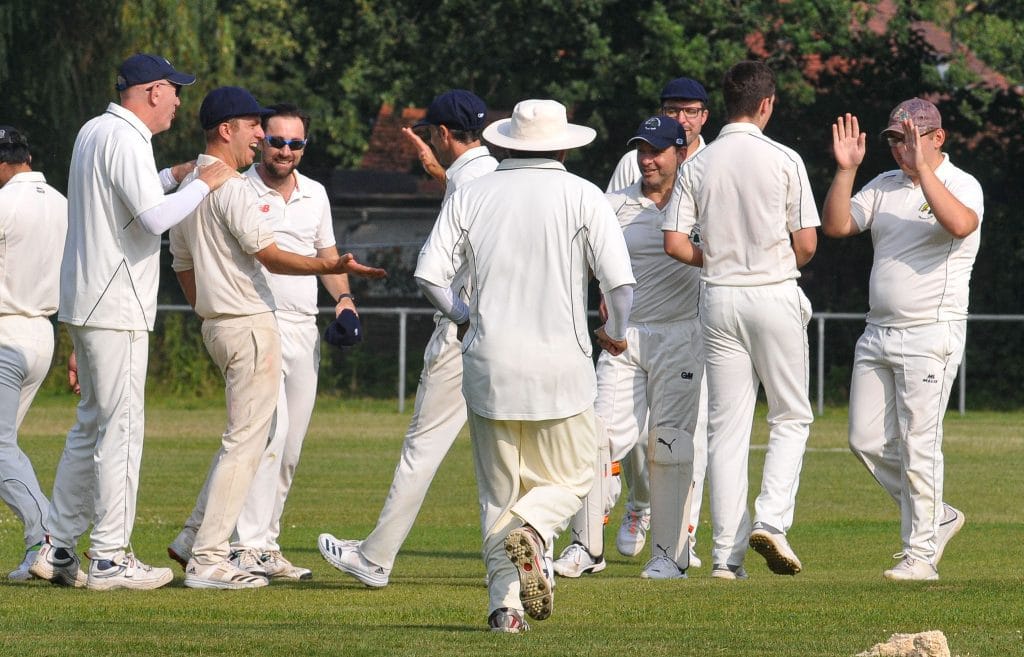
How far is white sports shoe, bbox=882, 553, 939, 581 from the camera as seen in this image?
28.3 feet

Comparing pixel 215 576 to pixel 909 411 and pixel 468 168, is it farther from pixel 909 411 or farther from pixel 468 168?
pixel 909 411

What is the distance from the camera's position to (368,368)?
27562mm

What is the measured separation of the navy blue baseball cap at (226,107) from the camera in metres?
8.42

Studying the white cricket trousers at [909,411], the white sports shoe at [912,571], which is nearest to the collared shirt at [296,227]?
the white cricket trousers at [909,411]

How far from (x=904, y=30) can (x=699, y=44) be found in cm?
362

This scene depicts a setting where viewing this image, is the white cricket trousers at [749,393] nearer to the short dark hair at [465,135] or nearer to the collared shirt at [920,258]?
the collared shirt at [920,258]

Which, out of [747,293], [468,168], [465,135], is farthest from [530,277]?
[747,293]

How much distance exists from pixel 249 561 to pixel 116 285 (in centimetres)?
164

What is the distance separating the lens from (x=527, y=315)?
6.96 metres

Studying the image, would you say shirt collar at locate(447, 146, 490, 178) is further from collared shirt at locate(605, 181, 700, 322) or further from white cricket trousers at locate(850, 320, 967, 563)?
white cricket trousers at locate(850, 320, 967, 563)

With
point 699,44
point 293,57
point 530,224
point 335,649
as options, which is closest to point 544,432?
point 530,224

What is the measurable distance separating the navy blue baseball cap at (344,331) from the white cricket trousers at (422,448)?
29.5 inches

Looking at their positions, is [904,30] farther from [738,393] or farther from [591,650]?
[591,650]

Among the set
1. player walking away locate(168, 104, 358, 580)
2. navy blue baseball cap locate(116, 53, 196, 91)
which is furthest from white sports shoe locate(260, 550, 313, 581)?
navy blue baseball cap locate(116, 53, 196, 91)
